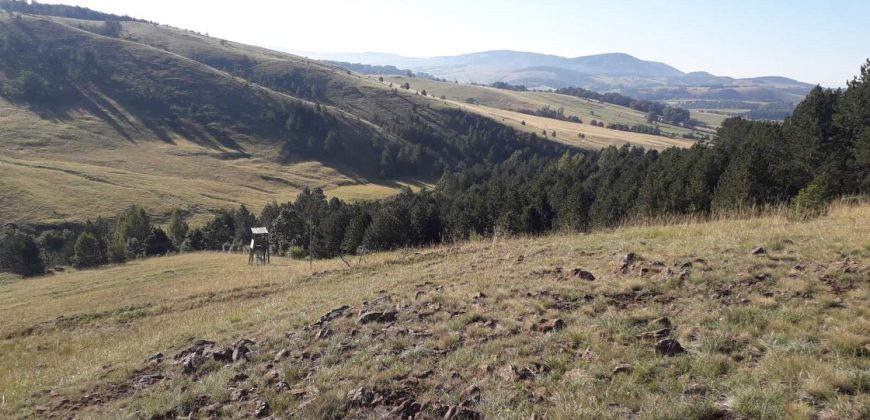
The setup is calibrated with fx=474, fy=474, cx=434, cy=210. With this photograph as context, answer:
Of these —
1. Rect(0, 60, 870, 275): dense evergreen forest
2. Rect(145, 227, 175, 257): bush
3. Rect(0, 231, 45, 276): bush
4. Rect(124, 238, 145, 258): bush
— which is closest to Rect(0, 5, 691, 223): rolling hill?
Rect(0, 231, 45, 276): bush

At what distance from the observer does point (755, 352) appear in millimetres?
6988

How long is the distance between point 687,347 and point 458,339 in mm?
4005

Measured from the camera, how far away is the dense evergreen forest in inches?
1422

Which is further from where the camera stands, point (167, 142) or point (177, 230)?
point (167, 142)

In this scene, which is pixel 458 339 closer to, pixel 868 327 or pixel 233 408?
pixel 233 408

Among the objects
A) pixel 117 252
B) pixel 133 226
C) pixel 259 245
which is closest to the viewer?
pixel 259 245

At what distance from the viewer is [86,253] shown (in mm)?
67812

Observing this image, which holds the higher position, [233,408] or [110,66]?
[110,66]

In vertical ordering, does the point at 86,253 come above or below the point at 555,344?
below

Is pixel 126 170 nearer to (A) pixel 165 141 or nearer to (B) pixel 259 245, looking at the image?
(A) pixel 165 141

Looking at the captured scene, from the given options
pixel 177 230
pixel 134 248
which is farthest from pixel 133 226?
pixel 134 248

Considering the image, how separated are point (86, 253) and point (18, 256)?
349 inches

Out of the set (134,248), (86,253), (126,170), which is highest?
(126,170)

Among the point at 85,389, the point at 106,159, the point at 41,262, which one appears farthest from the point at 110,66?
the point at 85,389
